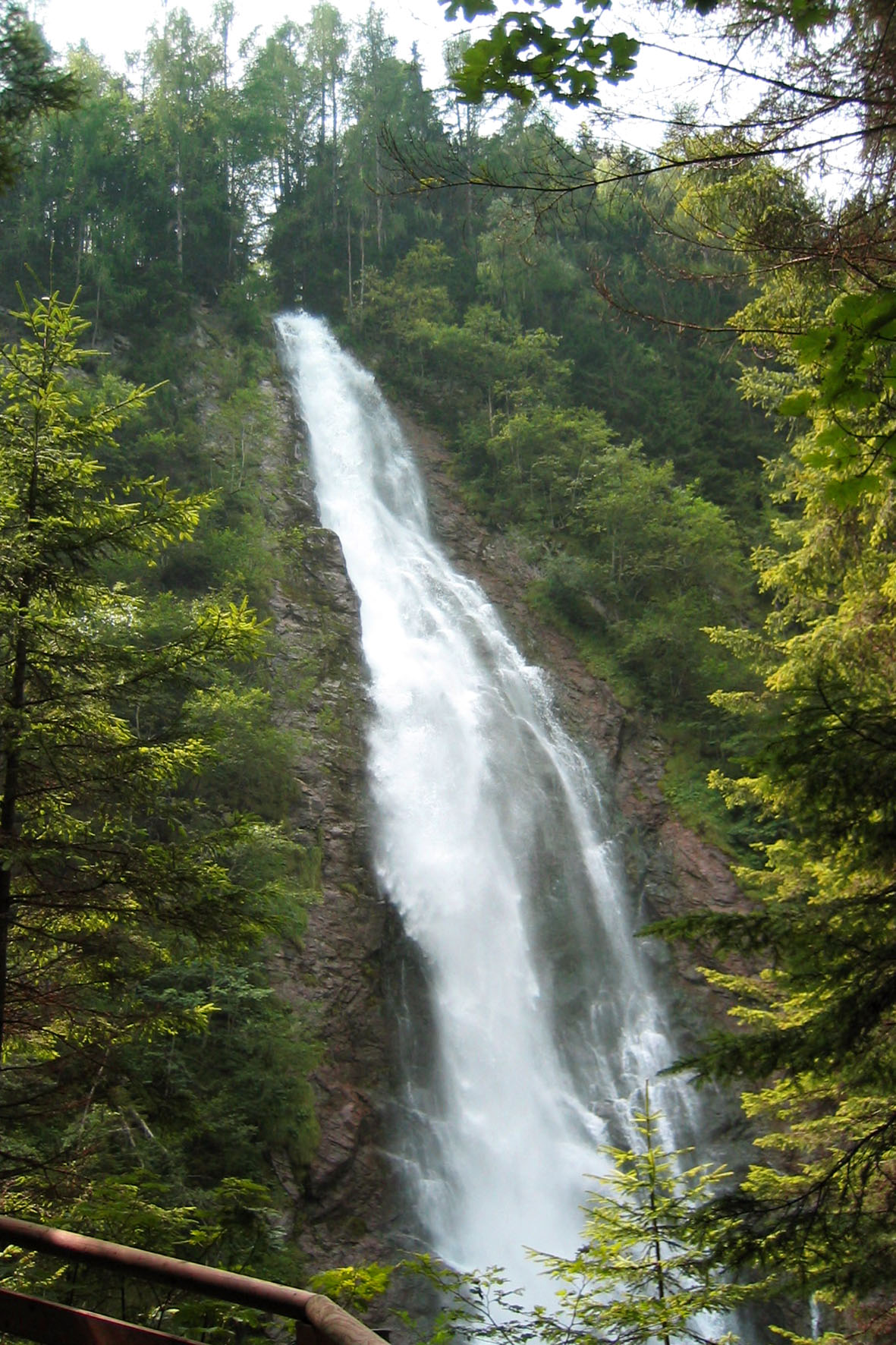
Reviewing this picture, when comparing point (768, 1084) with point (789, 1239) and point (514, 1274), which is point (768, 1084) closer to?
point (514, 1274)

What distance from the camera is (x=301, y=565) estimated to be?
73.5ft

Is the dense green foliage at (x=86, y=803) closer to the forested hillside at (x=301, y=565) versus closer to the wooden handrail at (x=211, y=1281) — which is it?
the forested hillside at (x=301, y=565)

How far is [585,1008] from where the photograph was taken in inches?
651

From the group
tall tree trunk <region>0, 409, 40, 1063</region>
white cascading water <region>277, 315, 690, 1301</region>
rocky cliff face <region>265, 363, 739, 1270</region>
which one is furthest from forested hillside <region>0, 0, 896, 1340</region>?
white cascading water <region>277, 315, 690, 1301</region>

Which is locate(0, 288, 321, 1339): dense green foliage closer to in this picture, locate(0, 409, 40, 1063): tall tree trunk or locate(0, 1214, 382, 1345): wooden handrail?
locate(0, 409, 40, 1063): tall tree trunk

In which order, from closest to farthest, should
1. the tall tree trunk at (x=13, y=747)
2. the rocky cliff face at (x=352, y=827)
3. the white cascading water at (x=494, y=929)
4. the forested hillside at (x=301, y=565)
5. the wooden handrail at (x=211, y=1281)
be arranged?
the wooden handrail at (x=211, y=1281), the forested hillside at (x=301, y=565), the tall tree trunk at (x=13, y=747), the rocky cliff face at (x=352, y=827), the white cascading water at (x=494, y=929)

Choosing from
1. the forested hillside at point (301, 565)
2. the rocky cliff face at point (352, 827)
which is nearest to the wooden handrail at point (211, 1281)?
the forested hillside at point (301, 565)

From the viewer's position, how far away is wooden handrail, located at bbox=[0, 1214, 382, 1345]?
75.6 inches

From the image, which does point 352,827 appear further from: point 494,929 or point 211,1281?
point 211,1281

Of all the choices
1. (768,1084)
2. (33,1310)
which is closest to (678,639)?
(768,1084)

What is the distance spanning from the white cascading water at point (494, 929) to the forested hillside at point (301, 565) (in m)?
1.83

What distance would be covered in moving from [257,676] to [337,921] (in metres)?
4.58

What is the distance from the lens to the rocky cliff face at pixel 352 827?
1308 cm

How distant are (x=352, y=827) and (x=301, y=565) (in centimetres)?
735
